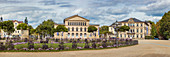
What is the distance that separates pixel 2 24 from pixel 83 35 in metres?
38.9

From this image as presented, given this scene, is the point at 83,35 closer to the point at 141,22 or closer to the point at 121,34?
the point at 121,34

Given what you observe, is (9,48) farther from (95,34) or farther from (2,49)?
(95,34)

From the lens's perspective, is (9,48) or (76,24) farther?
(76,24)

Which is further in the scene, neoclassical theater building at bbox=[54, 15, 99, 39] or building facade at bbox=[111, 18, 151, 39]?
building facade at bbox=[111, 18, 151, 39]

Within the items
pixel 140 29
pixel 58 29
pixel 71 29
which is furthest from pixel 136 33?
pixel 58 29

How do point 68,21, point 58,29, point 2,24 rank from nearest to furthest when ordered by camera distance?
point 2,24 → point 58,29 → point 68,21

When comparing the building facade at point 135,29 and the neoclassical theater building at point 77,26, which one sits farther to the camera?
the building facade at point 135,29

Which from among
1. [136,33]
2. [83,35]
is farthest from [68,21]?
[136,33]

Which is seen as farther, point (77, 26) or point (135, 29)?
point (135, 29)

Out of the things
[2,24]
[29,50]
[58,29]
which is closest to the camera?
[29,50]

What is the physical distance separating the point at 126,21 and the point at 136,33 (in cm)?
731

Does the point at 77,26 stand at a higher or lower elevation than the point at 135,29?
higher

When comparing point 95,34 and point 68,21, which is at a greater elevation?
point 68,21

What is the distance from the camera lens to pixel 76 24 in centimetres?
7844
